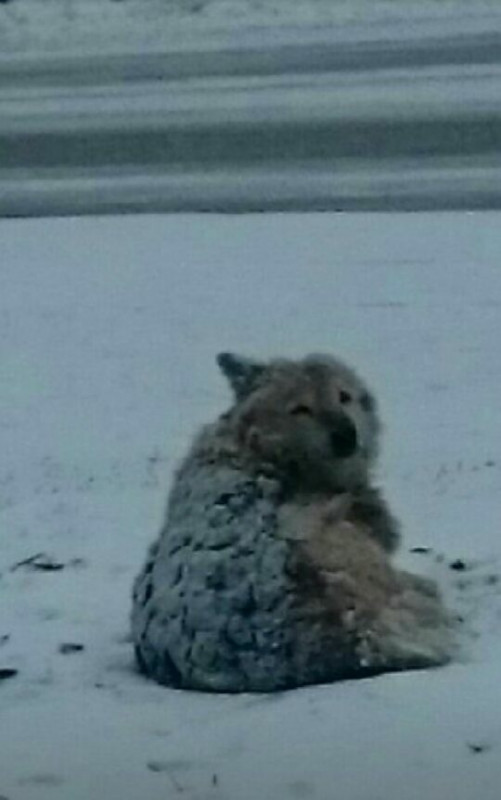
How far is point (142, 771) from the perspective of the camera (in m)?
5.05

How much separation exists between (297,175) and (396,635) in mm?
7624

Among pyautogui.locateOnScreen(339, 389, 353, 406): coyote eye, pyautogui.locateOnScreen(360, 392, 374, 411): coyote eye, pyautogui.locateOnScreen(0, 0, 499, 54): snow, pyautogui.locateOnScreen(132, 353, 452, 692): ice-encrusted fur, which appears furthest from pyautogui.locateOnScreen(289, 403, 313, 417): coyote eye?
pyautogui.locateOnScreen(0, 0, 499, 54): snow

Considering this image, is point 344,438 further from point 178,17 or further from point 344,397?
point 178,17

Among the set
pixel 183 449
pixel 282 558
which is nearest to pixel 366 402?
pixel 282 558

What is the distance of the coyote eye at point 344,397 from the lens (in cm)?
556

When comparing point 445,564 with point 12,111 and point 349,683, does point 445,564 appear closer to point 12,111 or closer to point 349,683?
point 349,683

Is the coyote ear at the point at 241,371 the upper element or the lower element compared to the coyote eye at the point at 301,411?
upper

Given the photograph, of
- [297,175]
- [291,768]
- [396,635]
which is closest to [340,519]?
[396,635]

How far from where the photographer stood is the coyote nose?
5.50 metres

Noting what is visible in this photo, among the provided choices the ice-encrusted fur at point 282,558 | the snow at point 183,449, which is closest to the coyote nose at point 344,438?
the ice-encrusted fur at point 282,558

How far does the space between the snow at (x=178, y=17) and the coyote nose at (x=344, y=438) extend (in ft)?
36.3

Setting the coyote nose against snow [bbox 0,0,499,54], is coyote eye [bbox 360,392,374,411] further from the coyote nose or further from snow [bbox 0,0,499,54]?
snow [bbox 0,0,499,54]

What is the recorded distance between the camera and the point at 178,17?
16.7m

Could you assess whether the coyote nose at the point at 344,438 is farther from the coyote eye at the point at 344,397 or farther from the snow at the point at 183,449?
the snow at the point at 183,449
